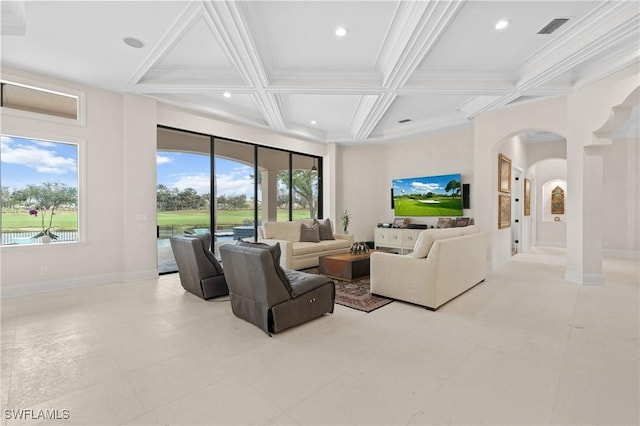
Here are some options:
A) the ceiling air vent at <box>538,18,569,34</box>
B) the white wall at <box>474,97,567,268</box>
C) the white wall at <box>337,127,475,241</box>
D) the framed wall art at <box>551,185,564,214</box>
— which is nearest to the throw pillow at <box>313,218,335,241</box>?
the white wall at <box>337,127,475,241</box>

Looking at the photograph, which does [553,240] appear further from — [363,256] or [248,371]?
[248,371]

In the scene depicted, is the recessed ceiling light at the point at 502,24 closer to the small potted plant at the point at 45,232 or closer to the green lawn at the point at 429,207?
the green lawn at the point at 429,207

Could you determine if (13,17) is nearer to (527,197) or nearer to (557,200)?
(527,197)

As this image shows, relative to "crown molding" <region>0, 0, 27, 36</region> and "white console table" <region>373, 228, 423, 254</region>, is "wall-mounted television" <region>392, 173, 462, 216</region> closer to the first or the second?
"white console table" <region>373, 228, 423, 254</region>

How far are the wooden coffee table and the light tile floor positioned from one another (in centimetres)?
117

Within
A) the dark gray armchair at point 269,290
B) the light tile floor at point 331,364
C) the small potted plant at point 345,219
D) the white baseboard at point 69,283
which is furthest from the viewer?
the small potted plant at point 345,219

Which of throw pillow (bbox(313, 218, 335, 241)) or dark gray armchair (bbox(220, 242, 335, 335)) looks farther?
throw pillow (bbox(313, 218, 335, 241))

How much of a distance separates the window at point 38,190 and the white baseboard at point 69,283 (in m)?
0.61

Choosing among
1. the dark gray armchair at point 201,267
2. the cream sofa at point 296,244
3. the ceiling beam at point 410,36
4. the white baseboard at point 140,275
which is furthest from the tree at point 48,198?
the ceiling beam at point 410,36

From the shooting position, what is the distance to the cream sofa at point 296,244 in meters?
5.36

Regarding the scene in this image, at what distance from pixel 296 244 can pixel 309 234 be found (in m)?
0.48

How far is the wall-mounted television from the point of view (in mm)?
6756

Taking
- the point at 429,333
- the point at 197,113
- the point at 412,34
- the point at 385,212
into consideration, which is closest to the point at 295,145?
the point at 197,113

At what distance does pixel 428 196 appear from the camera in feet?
23.7
